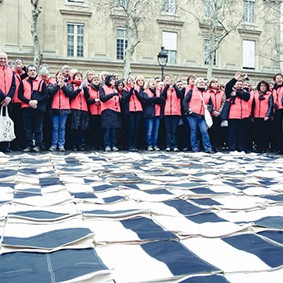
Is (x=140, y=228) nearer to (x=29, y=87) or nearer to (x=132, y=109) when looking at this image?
(x=29, y=87)

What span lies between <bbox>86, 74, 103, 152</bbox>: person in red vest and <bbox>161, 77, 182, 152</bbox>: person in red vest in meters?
1.61

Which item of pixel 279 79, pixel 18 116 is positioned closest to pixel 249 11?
pixel 279 79

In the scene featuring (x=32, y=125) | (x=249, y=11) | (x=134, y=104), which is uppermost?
(x=249, y=11)

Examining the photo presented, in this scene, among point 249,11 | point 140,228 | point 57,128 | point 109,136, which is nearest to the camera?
point 140,228

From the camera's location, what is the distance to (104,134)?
10.8 meters

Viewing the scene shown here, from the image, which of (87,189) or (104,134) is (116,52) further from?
(87,189)

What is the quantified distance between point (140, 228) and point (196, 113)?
26.5 ft

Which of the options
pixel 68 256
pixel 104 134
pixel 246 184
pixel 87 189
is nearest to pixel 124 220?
pixel 68 256

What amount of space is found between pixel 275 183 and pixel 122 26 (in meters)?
28.7

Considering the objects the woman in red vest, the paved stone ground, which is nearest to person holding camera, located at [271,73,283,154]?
the woman in red vest

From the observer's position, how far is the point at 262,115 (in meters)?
11.3

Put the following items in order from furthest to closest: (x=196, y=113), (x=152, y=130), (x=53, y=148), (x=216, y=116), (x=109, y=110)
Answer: (x=152, y=130) < (x=216, y=116) < (x=196, y=113) < (x=109, y=110) < (x=53, y=148)

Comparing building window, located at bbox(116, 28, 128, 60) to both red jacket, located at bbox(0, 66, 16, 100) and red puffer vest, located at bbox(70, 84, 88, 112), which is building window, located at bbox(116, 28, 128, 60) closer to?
red puffer vest, located at bbox(70, 84, 88, 112)

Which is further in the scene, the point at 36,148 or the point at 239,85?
A: the point at 239,85
